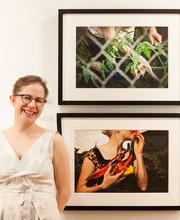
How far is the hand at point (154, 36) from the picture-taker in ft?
6.18

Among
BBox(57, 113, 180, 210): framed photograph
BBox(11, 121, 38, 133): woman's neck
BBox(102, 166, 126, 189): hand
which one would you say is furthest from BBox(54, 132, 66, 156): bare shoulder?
BBox(102, 166, 126, 189): hand

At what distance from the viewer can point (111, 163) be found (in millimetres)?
1867

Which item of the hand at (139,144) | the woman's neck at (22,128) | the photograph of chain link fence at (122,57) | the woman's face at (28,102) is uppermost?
the photograph of chain link fence at (122,57)

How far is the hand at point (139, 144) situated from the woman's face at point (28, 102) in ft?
1.77

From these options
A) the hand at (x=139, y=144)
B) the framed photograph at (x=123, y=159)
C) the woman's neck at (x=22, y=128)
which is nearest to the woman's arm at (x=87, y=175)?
the framed photograph at (x=123, y=159)

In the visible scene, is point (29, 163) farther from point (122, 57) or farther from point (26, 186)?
point (122, 57)

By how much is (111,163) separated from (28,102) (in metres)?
0.55

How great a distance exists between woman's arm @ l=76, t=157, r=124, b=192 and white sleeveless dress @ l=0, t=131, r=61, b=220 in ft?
1.06

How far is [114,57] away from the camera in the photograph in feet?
6.17

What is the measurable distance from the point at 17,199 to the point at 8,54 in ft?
2.48

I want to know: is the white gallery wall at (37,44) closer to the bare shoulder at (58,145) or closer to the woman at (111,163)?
the woman at (111,163)

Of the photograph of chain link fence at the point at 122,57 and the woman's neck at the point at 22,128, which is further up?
the photograph of chain link fence at the point at 122,57

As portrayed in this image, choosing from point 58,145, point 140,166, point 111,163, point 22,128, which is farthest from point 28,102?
point 140,166

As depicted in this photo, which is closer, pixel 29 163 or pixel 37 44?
pixel 29 163
